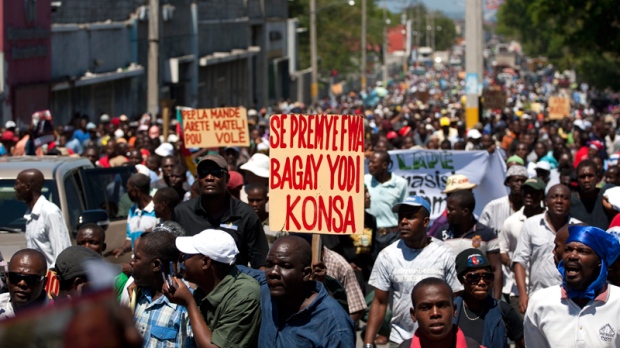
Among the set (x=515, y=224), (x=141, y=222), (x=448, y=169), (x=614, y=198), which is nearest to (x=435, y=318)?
(x=614, y=198)

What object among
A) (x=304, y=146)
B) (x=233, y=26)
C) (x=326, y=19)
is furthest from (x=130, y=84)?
(x=326, y=19)

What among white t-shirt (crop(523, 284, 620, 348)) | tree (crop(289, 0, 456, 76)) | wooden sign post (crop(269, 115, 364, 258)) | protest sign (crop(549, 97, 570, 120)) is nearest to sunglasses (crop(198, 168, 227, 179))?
wooden sign post (crop(269, 115, 364, 258))

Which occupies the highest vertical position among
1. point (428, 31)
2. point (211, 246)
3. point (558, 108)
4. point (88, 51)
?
point (428, 31)

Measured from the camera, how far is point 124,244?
8.88 m

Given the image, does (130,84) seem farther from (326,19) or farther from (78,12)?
(326,19)

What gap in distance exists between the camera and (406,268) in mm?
6254

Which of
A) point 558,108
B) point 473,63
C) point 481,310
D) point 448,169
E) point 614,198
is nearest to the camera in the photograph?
point 481,310

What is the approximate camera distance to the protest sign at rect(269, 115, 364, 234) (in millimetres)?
6285

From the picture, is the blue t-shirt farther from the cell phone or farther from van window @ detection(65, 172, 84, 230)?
van window @ detection(65, 172, 84, 230)

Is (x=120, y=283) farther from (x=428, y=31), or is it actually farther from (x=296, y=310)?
(x=428, y=31)

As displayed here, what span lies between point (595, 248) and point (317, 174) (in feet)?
7.15

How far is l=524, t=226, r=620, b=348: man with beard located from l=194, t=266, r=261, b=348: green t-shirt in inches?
44.7

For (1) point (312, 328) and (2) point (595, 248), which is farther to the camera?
(2) point (595, 248)

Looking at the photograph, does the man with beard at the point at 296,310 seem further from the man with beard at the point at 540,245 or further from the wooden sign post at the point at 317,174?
the man with beard at the point at 540,245
